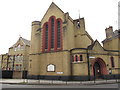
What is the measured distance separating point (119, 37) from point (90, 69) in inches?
581

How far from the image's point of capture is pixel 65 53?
25.2m

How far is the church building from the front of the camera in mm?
24359

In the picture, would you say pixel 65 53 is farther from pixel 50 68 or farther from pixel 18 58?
pixel 18 58

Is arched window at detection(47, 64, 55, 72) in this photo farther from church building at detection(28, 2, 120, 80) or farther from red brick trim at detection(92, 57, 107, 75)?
red brick trim at detection(92, 57, 107, 75)

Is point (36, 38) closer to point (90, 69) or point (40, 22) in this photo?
point (40, 22)

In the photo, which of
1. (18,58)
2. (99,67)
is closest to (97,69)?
(99,67)

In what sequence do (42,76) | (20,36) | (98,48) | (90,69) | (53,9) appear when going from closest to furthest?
(90,69)
(98,48)
(42,76)
(53,9)
(20,36)

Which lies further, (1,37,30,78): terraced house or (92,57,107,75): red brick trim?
(1,37,30,78): terraced house

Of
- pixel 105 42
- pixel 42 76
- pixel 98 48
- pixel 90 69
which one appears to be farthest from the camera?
pixel 105 42

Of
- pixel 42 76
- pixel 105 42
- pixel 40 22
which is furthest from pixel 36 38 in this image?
pixel 105 42

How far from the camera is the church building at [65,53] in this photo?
79.9 feet

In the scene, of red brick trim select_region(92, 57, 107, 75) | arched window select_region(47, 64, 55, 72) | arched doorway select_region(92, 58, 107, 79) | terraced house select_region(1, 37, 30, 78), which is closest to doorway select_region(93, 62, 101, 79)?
arched doorway select_region(92, 58, 107, 79)

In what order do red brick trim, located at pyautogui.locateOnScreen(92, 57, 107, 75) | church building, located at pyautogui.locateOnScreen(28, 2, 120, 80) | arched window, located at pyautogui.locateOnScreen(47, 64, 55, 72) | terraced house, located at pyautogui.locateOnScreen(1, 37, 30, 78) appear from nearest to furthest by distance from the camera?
church building, located at pyautogui.locateOnScreen(28, 2, 120, 80) → red brick trim, located at pyautogui.locateOnScreen(92, 57, 107, 75) → arched window, located at pyautogui.locateOnScreen(47, 64, 55, 72) → terraced house, located at pyautogui.locateOnScreen(1, 37, 30, 78)

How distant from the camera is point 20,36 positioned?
43312 mm
